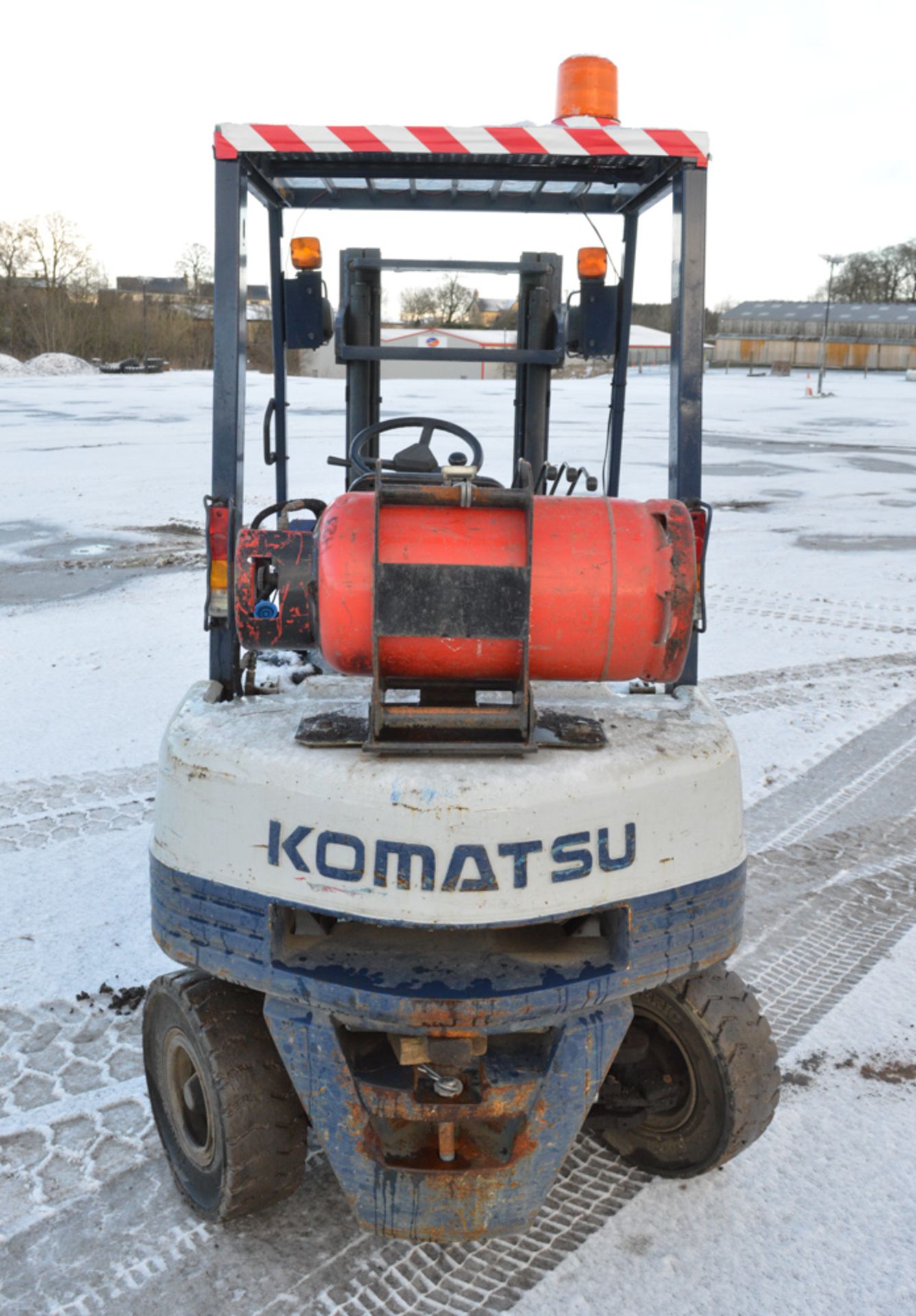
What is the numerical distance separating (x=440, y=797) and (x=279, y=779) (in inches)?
13.2

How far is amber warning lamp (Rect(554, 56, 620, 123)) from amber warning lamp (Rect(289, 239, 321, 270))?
42.2 inches

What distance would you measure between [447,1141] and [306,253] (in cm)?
266

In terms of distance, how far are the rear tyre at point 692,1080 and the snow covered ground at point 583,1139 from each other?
12cm

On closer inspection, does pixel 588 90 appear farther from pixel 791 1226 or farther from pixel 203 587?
pixel 203 587

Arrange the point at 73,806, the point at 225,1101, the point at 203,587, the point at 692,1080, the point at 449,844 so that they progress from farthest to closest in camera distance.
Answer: the point at 203,587 < the point at 73,806 < the point at 692,1080 < the point at 225,1101 < the point at 449,844

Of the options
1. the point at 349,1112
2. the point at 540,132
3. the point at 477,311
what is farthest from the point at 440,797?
the point at 477,311

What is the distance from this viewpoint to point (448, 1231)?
7.66ft

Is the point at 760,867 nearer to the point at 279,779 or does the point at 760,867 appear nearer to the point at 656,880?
the point at 656,880

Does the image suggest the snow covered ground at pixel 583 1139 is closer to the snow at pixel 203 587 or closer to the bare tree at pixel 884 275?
the snow at pixel 203 587

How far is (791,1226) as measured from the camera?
2.59m

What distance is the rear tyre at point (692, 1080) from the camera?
2.60m

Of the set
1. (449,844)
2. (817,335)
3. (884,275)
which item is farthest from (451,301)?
(884,275)

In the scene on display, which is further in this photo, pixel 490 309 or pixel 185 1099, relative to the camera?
pixel 490 309

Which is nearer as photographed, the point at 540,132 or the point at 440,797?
the point at 440,797
